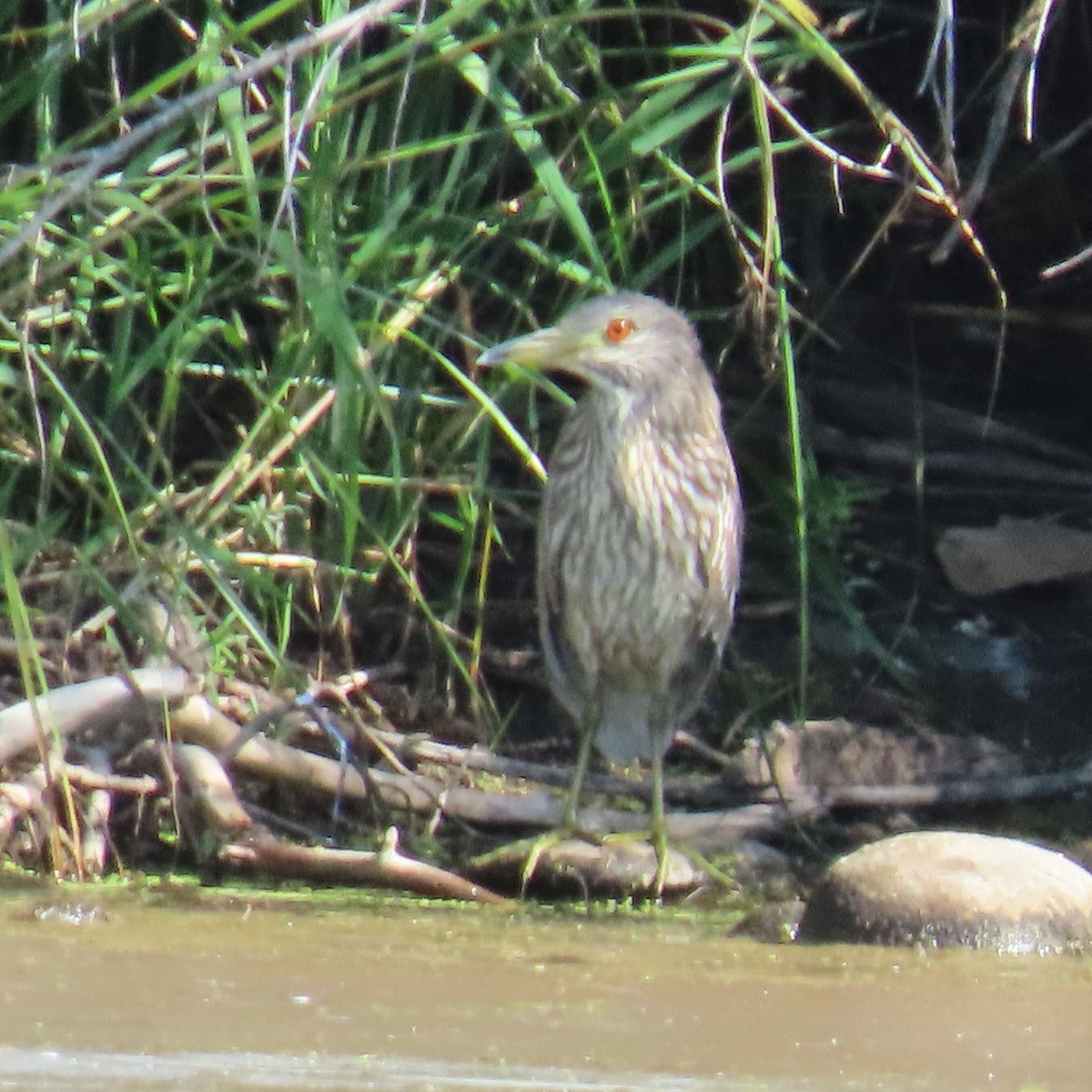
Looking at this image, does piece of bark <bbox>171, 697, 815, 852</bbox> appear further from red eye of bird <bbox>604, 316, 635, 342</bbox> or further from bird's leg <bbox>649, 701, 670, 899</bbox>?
red eye of bird <bbox>604, 316, 635, 342</bbox>

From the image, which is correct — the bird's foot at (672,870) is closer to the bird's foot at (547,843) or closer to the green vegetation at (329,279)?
the bird's foot at (547,843)

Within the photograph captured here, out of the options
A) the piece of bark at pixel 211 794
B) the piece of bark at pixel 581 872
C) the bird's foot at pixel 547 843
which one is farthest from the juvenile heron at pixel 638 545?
the piece of bark at pixel 211 794

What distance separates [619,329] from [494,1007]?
1906mm

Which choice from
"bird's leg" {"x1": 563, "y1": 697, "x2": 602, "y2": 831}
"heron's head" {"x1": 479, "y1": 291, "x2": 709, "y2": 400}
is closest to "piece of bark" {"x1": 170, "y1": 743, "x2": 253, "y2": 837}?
"bird's leg" {"x1": 563, "y1": 697, "x2": 602, "y2": 831}

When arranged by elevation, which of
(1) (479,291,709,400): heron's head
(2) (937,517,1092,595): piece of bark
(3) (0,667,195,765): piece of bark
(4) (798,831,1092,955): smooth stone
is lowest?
(4) (798,831,1092,955): smooth stone

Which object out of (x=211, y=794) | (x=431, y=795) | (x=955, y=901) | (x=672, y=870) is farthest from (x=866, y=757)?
(x=211, y=794)

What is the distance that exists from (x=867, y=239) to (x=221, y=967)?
11.3 ft

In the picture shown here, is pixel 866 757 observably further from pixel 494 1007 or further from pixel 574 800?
pixel 494 1007

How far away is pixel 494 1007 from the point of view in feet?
10.9

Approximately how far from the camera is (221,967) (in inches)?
139

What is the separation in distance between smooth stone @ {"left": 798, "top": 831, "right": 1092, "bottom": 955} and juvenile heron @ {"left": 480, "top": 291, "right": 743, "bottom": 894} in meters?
0.97

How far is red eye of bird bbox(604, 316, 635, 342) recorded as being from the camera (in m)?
4.82

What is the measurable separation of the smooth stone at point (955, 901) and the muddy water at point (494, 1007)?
0.07m

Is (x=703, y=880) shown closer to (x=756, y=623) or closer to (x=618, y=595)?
(x=618, y=595)
